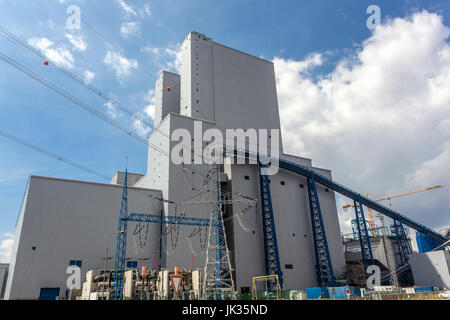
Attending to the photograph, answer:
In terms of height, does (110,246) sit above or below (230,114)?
below

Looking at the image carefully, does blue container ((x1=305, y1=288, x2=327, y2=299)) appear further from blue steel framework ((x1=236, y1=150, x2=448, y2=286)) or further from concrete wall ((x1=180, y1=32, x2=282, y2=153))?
concrete wall ((x1=180, y1=32, x2=282, y2=153))

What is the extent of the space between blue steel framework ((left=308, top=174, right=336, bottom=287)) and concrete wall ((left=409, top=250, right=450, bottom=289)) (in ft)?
44.9

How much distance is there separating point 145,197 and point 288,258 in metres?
23.7

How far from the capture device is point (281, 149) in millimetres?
61031

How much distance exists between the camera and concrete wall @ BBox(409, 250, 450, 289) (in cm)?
4600


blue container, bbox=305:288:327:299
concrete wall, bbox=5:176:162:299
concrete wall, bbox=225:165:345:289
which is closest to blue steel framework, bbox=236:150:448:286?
concrete wall, bbox=225:165:345:289

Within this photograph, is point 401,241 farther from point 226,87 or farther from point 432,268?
point 226,87

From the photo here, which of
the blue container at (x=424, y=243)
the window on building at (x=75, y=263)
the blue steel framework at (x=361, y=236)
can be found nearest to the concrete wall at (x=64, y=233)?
the window on building at (x=75, y=263)

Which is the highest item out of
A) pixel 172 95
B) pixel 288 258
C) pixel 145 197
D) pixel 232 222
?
pixel 172 95

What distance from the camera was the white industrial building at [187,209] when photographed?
35.3 m
